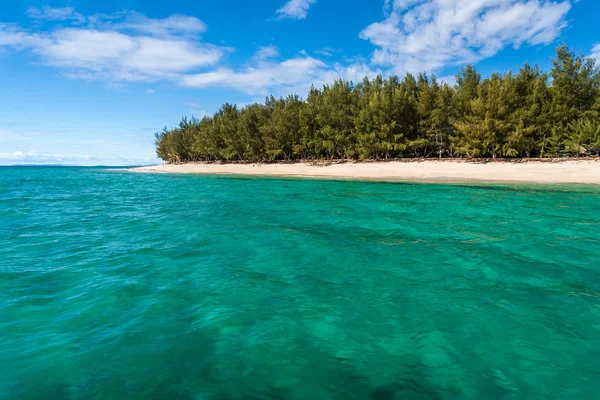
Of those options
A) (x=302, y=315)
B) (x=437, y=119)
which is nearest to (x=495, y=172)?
(x=437, y=119)

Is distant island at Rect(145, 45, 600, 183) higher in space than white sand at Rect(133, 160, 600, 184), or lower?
higher

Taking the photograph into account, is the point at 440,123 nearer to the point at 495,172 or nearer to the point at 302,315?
the point at 495,172

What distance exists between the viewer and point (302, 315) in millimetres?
5406

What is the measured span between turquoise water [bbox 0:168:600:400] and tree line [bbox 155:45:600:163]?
37.4m

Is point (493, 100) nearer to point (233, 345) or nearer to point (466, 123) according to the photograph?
point (466, 123)

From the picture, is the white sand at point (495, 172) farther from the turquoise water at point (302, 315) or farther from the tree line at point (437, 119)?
the turquoise water at point (302, 315)

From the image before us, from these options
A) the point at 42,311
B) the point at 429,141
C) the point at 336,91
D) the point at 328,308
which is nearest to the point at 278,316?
the point at 328,308

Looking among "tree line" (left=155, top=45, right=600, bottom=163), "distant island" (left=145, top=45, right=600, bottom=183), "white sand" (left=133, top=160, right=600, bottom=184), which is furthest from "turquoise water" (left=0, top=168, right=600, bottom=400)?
"tree line" (left=155, top=45, right=600, bottom=163)

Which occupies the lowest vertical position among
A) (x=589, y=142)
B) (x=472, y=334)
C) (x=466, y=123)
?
(x=472, y=334)

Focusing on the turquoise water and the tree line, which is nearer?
the turquoise water

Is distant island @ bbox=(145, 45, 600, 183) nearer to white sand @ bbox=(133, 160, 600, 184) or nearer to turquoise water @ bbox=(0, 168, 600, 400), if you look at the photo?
white sand @ bbox=(133, 160, 600, 184)

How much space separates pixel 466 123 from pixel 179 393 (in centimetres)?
5037

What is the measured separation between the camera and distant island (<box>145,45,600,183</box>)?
3969 centimetres

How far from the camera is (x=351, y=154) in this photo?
57.9m
